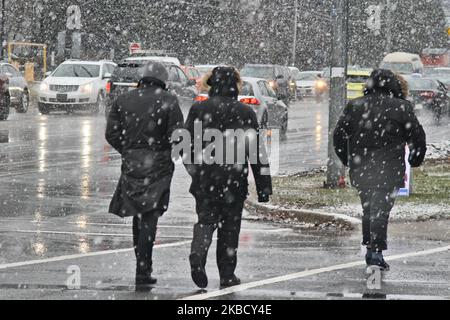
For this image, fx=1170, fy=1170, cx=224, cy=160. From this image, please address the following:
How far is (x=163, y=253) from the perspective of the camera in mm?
11484

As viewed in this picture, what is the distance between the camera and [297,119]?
3938 centimetres

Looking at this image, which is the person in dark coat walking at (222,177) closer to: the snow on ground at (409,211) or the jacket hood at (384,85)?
the jacket hood at (384,85)

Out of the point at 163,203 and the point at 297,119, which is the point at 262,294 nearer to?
the point at 163,203

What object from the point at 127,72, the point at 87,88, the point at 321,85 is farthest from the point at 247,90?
the point at 321,85

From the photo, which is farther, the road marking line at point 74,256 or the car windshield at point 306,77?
the car windshield at point 306,77

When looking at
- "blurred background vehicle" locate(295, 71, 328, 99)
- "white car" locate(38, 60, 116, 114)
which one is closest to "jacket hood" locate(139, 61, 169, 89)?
"white car" locate(38, 60, 116, 114)

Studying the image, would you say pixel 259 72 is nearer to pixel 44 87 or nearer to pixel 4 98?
pixel 44 87

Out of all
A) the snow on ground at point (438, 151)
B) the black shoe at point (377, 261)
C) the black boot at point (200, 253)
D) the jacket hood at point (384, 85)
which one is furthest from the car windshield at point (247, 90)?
the black boot at point (200, 253)

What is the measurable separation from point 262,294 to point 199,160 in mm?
1215

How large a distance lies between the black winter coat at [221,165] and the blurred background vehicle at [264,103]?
1634 centimetres

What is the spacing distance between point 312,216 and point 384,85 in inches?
153

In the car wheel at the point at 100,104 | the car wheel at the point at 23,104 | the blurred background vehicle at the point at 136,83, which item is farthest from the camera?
the car wheel at the point at 100,104

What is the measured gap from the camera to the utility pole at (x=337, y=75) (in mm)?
17000

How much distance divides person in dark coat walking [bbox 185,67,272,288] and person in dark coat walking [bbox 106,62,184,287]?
0.65 feet
